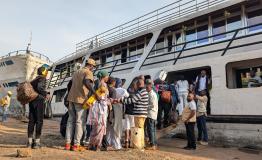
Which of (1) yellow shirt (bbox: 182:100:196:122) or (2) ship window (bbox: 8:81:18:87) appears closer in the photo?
(1) yellow shirt (bbox: 182:100:196:122)

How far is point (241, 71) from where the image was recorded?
9.96 m

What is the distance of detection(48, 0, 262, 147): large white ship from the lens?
7.68m

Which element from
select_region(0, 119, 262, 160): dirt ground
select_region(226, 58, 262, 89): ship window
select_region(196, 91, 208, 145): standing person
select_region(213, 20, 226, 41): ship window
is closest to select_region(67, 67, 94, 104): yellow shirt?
select_region(0, 119, 262, 160): dirt ground

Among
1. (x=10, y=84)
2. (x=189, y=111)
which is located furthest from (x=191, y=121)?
(x=10, y=84)

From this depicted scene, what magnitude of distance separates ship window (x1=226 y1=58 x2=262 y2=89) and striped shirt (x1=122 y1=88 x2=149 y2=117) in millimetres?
4150

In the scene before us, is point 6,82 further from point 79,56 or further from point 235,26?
point 235,26

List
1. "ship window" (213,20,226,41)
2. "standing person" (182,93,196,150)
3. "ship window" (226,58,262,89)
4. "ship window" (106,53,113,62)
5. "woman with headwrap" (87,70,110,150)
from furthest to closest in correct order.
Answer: "ship window" (106,53,113,62), "ship window" (213,20,226,41), "ship window" (226,58,262,89), "standing person" (182,93,196,150), "woman with headwrap" (87,70,110,150)

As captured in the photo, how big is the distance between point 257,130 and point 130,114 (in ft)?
11.5

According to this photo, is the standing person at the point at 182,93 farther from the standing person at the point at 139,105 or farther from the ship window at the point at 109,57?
the ship window at the point at 109,57

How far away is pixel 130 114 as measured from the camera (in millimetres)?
6262

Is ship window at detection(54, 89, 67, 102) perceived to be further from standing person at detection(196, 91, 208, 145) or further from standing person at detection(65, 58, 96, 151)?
standing person at detection(65, 58, 96, 151)

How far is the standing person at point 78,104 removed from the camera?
215 inches

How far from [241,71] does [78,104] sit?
6803 millimetres

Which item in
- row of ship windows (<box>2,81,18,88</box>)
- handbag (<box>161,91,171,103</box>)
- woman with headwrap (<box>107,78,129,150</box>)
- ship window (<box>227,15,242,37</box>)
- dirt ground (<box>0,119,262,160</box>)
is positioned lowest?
dirt ground (<box>0,119,262,160</box>)
